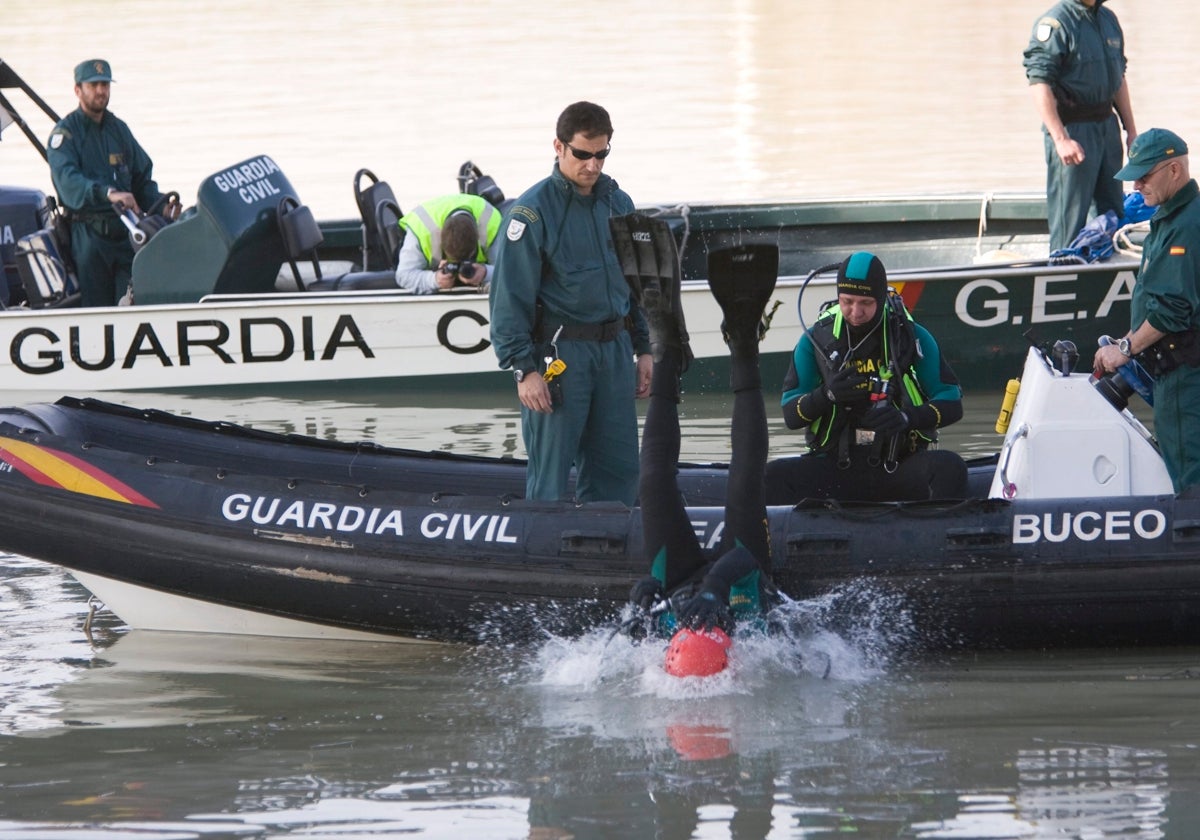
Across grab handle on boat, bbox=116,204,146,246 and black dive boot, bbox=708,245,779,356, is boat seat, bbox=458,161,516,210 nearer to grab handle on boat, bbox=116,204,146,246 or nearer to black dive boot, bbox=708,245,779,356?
grab handle on boat, bbox=116,204,146,246

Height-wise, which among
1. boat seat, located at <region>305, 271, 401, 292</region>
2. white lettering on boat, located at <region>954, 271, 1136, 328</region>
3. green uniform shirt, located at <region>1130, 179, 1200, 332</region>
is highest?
boat seat, located at <region>305, 271, 401, 292</region>

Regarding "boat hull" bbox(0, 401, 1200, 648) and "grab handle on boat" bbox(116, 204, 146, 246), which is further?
"grab handle on boat" bbox(116, 204, 146, 246)

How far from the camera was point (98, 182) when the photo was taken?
854 centimetres

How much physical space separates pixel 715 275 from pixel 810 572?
0.85 metres

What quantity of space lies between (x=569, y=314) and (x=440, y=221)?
311 cm

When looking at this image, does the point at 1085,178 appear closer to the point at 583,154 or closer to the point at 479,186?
the point at 479,186

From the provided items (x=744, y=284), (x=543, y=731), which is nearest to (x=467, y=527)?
(x=543, y=731)

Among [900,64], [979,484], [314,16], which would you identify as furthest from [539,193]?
[314,16]

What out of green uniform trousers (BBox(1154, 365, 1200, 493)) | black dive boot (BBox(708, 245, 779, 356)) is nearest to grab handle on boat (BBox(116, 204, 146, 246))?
black dive boot (BBox(708, 245, 779, 356))

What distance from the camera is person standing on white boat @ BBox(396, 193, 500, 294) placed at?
8.24 metres

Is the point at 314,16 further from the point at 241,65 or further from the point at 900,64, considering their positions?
the point at 900,64

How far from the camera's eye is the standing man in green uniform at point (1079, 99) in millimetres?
8070

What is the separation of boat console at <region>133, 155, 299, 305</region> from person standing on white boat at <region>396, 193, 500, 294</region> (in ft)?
2.30

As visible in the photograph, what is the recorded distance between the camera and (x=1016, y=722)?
4570mm
